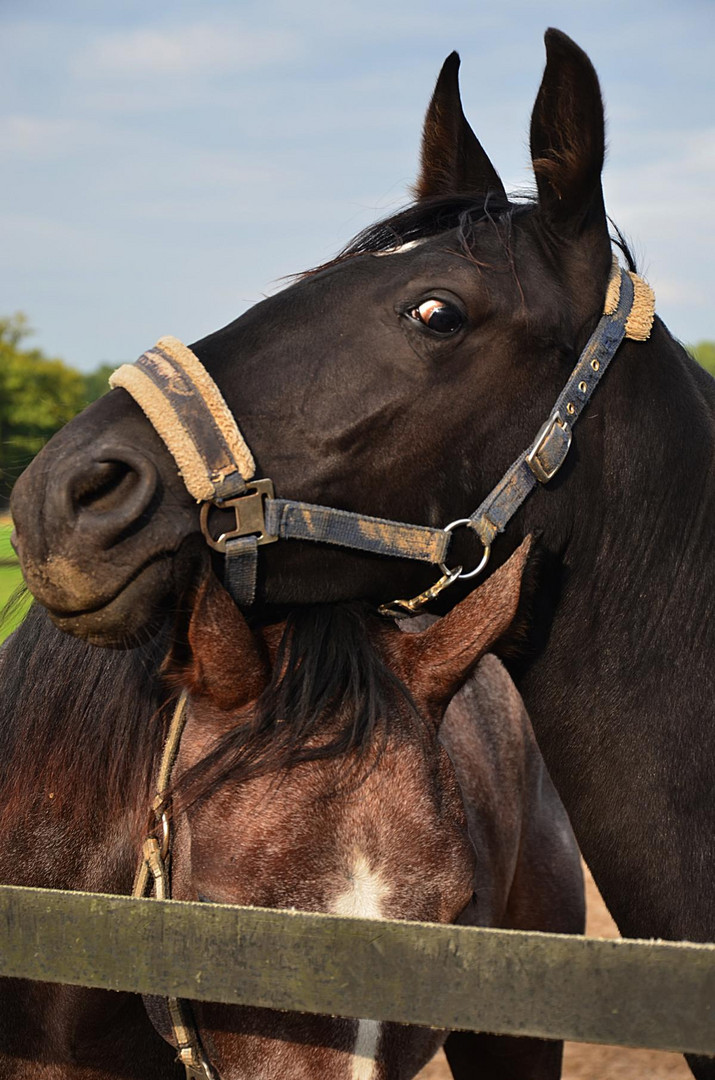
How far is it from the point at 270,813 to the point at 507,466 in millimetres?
827

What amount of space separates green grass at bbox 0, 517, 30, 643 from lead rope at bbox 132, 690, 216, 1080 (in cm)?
59

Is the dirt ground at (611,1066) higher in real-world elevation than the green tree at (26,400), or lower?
lower

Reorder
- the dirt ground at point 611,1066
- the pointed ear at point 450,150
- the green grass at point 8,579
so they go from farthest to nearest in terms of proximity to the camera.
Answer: the dirt ground at point 611,1066, the pointed ear at point 450,150, the green grass at point 8,579

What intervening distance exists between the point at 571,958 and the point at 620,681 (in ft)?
2.92

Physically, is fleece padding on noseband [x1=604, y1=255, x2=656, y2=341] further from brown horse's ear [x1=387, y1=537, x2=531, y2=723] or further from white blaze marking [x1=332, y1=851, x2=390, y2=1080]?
white blaze marking [x1=332, y1=851, x2=390, y2=1080]

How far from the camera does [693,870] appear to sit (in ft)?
6.91

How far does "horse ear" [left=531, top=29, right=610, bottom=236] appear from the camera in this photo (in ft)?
6.79

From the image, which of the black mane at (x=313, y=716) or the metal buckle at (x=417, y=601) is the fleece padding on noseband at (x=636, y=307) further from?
the black mane at (x=313, y=716)

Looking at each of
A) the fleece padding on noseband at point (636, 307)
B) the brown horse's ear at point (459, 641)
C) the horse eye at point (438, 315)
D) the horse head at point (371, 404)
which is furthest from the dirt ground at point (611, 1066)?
the horse eye at point (438, 315)

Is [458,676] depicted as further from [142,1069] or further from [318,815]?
[142,1069]

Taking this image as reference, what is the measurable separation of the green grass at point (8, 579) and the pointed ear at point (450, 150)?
4.37 ft

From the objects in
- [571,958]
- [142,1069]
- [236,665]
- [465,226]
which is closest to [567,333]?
[465,226]

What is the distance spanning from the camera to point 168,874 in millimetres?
1937

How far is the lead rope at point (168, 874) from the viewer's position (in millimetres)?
1843
